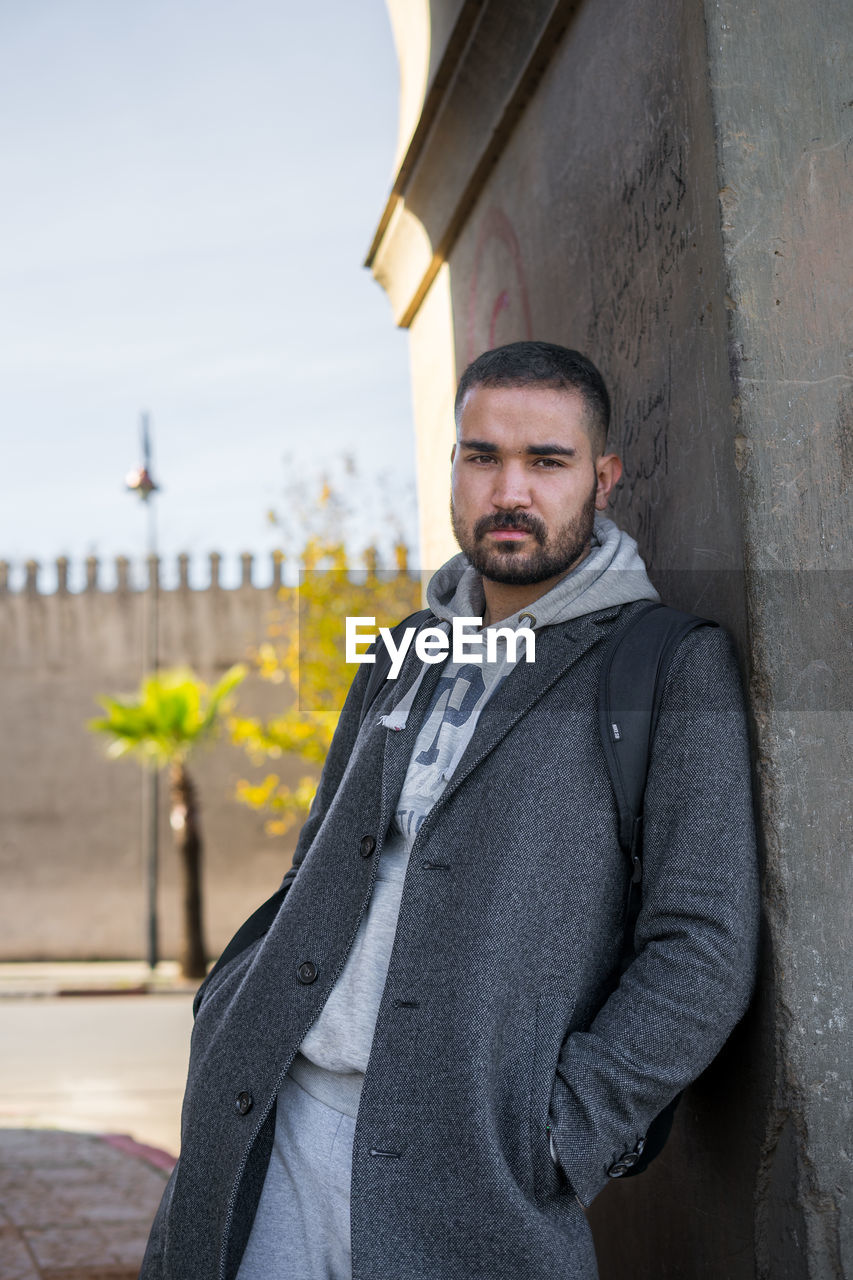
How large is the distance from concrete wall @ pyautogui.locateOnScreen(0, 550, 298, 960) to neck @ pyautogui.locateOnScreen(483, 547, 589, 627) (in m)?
20.0

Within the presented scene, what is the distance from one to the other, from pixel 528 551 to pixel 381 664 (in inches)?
18.9

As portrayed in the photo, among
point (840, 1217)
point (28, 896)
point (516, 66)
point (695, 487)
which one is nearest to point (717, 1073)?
point (840, 1217)

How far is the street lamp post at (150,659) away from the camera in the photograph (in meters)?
20.3

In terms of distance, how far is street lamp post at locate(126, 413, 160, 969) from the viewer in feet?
66.6

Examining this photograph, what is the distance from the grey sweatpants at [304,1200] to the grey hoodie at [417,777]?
4 cm

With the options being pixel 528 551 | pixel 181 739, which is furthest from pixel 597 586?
pixel 181 739

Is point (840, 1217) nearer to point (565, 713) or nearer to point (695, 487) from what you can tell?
point (565, 713)

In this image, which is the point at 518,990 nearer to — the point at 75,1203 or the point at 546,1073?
the point at 546,1073

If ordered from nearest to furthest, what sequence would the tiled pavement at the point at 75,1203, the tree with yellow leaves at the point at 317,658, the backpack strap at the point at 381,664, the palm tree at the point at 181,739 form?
1. the backpack strap at the point at 381,664
2. the tiled pavement at the point at 75,1203
3. the palm tree at the point at 181,739
4. the tree with yellow leaves at the point at 317,658

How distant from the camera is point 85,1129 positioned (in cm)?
659

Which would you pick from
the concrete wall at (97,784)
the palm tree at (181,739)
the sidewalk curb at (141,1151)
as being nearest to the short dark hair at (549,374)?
the sidewalk curb at (141,1151)

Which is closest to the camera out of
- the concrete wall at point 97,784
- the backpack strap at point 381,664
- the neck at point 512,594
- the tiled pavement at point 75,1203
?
the neck at point 512,594
